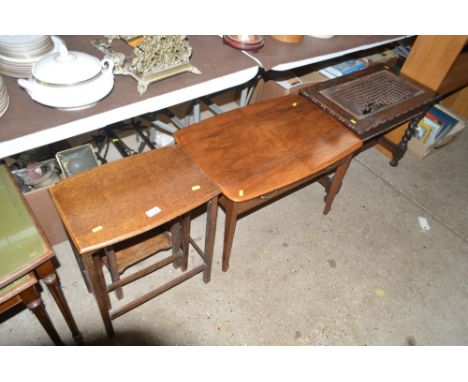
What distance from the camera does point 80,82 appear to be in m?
1.46

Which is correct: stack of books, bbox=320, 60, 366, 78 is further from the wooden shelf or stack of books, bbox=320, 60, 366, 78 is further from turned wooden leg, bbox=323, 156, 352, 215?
turned wooden leg, bbox=323, 156, 352, 215

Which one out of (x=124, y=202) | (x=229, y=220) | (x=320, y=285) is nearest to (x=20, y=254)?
(x=124, y=202)

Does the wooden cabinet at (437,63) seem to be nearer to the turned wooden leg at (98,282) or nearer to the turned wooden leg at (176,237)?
the turned wooden leg at (176,237)

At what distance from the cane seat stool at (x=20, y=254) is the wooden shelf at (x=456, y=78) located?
2.73 metres

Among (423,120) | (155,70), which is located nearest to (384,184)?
(423,120)

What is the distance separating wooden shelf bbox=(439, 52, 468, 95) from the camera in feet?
8.76

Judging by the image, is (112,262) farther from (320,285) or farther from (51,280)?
(320,285)

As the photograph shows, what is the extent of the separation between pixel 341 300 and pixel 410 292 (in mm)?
466

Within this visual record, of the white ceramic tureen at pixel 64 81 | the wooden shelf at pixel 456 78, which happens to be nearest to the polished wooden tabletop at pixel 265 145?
the white ceramic tureen at pixel 64 81

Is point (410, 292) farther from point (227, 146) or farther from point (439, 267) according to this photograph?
point (227, 146)

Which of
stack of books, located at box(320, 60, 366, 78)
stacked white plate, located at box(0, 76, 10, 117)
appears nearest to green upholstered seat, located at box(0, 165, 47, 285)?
stacked white plate, located at box(0, 76, 10, 117)

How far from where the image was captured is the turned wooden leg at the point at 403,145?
2781mm
